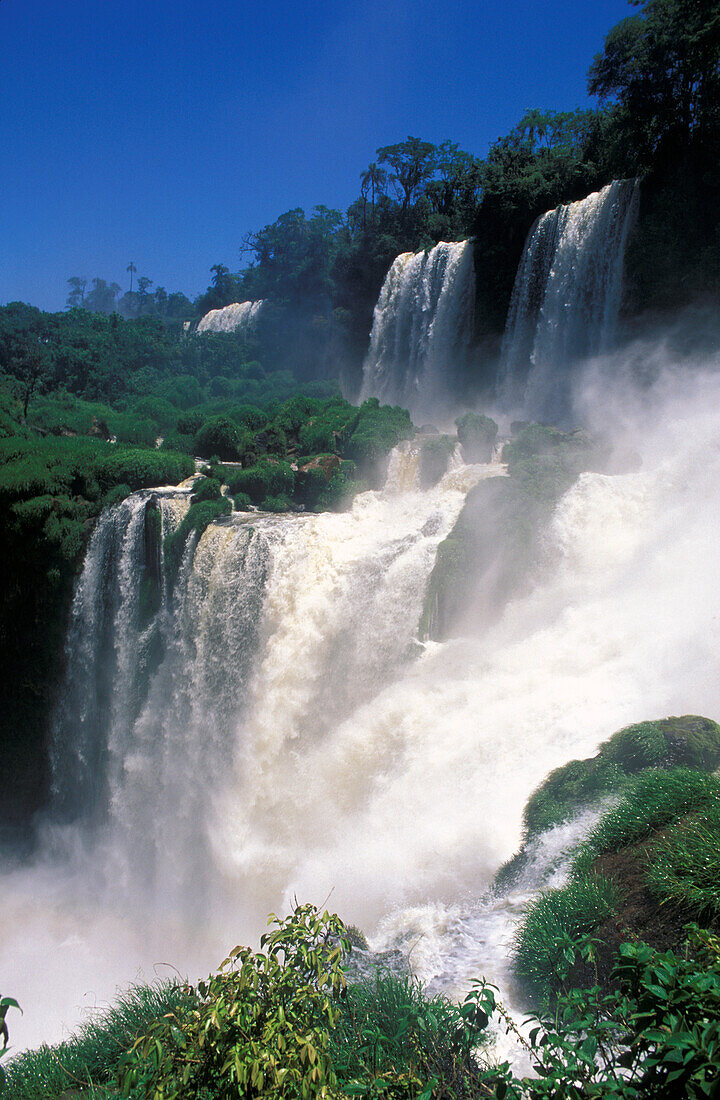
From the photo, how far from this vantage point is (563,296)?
60.6ft

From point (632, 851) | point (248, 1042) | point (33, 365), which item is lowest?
point (632, 851)

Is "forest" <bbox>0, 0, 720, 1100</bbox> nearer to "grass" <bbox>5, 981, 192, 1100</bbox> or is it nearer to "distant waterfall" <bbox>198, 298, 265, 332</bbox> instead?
"grass" <bbox>5, 981, 192, 1100</bbox>

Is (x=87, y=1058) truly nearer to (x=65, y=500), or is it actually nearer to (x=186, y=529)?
(x=186, y=529)

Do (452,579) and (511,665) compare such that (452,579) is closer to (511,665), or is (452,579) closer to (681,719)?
(511,665)

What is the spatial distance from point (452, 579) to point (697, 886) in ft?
23.3

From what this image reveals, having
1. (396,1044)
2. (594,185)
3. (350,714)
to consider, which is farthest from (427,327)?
(396,1044)

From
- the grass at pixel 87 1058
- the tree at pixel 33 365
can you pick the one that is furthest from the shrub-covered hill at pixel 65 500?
the tree at pixel 33 365

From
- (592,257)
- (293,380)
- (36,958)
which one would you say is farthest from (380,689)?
(293,380)

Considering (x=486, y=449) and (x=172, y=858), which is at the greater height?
(x=486, y=449)

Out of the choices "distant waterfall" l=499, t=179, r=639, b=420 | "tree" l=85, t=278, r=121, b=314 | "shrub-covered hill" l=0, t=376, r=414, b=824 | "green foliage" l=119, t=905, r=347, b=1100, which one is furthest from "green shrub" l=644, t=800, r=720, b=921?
"tree" l=85, t=278, r=121, b=314

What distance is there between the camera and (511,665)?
9.95m

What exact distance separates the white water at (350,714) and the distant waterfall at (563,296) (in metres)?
3.56

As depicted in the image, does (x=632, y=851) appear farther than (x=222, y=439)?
No

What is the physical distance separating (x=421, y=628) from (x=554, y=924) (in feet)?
20.9
